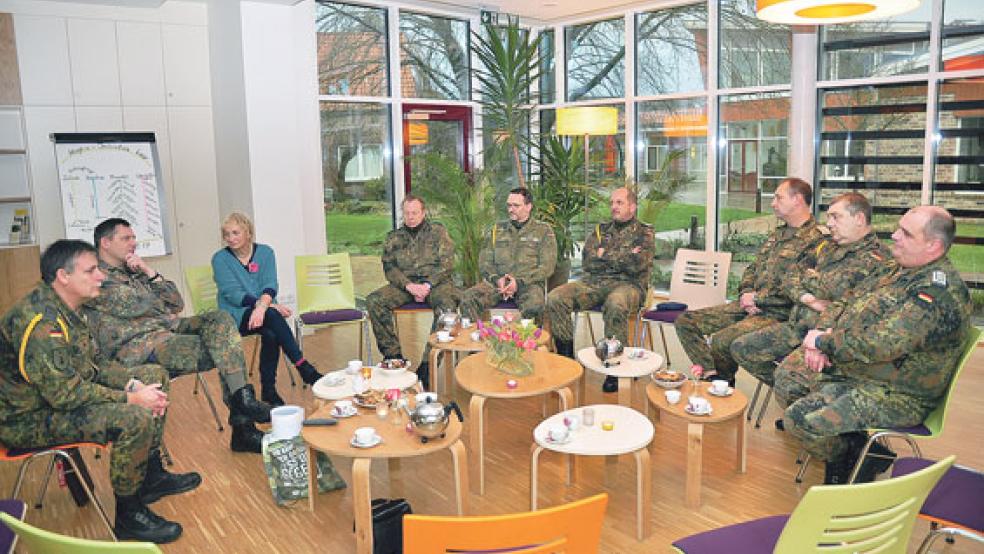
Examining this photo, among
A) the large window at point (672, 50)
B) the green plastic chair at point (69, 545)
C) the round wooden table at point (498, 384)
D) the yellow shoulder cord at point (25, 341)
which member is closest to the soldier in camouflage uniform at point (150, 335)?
the yellow shoulder cord at point (25, 341)

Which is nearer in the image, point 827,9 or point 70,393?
point 70,393

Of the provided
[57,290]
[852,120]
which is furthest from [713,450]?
[852,120]

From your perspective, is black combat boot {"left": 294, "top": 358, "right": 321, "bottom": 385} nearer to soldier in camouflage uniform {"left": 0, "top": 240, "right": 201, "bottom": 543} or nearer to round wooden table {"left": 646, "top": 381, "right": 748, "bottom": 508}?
soldier in camouflage uniform {"left": 0, "top": 240, "right": 201, "bottom": 543}

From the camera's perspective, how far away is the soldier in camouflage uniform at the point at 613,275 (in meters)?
5.59

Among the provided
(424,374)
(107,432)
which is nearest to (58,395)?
(107,432)

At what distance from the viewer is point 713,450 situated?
165 inches

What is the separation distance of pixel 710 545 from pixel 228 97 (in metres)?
5.88

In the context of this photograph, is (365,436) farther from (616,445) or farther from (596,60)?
(596,60)

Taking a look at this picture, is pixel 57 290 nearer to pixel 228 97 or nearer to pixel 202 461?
pixel 202 461

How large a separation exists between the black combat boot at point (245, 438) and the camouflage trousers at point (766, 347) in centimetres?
289

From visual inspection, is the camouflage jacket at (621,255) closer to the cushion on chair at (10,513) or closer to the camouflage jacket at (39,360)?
the camouflage jacket at (39,360)

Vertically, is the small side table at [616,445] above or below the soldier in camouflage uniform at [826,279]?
below

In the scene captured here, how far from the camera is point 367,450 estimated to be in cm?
309

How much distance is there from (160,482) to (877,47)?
21.0ft
